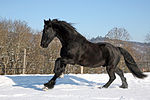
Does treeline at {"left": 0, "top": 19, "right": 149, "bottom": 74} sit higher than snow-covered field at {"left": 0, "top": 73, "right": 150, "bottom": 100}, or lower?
higher

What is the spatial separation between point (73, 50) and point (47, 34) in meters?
0.85

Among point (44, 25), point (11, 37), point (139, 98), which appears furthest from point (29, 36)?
point (139, 98)

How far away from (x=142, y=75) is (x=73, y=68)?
13.3m

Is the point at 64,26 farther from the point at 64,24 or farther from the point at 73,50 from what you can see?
the point at 73,50

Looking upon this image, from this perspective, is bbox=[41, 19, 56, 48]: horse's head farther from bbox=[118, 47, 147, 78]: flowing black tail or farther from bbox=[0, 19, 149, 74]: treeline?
bbox=[0, 19, 149, 74]: treeline

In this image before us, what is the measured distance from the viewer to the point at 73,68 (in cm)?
1934

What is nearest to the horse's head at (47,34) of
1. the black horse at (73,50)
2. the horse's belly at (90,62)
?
the black horse at (73,50)

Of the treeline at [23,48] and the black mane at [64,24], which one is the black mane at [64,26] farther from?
the treeline at [23,48]

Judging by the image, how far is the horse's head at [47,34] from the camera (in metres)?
5.21

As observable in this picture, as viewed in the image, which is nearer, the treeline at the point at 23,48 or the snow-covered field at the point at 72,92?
the snow-covered field at the point at 72,92

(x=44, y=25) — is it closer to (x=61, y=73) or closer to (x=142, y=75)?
(x=61, y=73)

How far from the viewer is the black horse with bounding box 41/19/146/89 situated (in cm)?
513

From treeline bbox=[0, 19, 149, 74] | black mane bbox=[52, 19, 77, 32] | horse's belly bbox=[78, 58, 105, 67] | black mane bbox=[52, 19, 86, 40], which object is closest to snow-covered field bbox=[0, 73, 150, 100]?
horse's belly bbox=[78, 58, 105, 67]

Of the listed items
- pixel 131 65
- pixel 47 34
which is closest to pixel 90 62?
pixel 47 34
